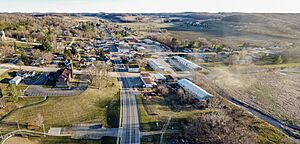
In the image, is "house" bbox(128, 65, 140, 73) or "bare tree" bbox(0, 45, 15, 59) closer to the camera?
"house" bbox(128, 65, 140, 73)

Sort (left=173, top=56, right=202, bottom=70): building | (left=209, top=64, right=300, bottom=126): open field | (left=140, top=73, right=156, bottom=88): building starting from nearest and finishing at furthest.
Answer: (left=209, top=64, right=300, bottom=126): open field
(left=140, top=73, right=156, bottom=88): building
(left=173, top=56, right=202, bottom=70): building

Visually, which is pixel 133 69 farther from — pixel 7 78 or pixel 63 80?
pixel 7 78

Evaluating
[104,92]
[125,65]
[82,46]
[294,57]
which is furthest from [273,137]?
[82,46]

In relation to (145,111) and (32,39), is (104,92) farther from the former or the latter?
(32,39)

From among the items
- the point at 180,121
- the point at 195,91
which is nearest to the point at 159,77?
the point at 195,91

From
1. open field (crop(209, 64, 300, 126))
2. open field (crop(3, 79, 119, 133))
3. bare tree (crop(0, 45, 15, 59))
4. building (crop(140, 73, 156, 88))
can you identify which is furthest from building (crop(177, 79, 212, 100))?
bare tree (crop(0, 45, 15, 59))

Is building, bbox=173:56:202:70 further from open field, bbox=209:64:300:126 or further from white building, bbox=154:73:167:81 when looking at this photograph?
white building, bbox=154:73:167:81

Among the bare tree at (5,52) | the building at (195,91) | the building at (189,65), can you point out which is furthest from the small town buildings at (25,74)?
the building at (189,65)
